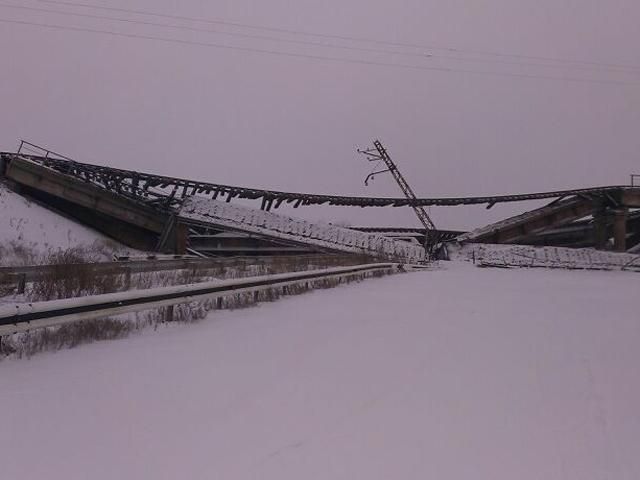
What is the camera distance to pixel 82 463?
10.4 ft

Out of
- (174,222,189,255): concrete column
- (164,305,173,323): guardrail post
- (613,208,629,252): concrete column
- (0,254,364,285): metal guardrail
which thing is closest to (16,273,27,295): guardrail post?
(0,254,364,285): metal guardrail

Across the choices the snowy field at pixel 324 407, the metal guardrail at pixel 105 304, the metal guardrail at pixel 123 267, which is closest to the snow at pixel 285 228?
the metal guardrail at pixel 123 267

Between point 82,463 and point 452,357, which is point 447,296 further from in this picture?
point 82,463

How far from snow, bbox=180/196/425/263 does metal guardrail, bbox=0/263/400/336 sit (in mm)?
22541

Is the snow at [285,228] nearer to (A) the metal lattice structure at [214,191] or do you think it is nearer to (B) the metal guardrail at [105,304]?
(A) the metal lattice structure at [214,191]

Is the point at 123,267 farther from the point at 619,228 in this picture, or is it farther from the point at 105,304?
the point at 619,228

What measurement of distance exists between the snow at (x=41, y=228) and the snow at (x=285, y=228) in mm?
5692

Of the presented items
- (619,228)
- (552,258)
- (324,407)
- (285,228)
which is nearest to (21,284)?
(324,407)

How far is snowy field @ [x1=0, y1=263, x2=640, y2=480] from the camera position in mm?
3307

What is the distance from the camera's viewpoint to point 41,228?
1104 inches

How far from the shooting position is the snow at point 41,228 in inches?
1015

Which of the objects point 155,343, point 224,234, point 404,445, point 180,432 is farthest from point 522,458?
point 224,234

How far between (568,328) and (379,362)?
4737 millimetres

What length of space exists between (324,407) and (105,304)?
11.2 feet
